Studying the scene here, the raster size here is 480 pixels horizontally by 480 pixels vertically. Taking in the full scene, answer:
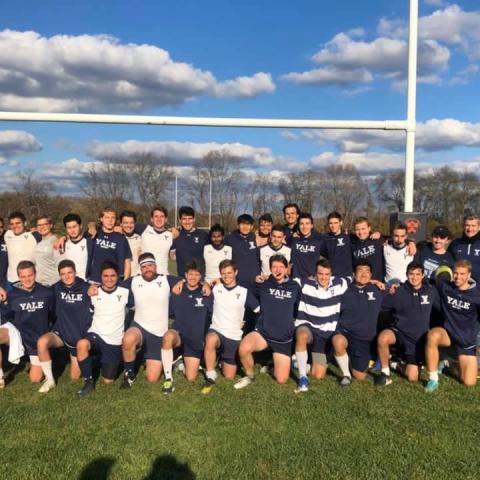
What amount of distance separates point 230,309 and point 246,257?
91 cm

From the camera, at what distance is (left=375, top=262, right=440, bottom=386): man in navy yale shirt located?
5008 mm

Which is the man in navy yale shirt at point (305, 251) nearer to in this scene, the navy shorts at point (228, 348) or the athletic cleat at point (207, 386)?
the navy shorts at point (228, 348)

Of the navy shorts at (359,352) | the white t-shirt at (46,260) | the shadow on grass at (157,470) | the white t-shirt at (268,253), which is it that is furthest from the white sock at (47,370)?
the navy shorts at (359,352)

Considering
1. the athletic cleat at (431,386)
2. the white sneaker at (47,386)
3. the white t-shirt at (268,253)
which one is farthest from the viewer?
the white t-shirt at (268,253)

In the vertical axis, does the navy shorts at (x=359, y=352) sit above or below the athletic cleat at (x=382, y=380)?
above

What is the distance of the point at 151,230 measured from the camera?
19.9 feet

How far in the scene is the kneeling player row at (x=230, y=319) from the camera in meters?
4.98

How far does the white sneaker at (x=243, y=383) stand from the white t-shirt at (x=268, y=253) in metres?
1.36

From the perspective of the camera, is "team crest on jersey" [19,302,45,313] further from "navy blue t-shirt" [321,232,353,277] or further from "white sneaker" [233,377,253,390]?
"navy blue t-shirt" [321,232,353,277]

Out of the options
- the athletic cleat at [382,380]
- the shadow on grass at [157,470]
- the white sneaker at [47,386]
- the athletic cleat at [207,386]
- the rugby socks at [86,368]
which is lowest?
the white sneaker at [47,386]

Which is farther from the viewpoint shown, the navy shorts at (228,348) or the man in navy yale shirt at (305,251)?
the man in navy yale shirt at (305,251)

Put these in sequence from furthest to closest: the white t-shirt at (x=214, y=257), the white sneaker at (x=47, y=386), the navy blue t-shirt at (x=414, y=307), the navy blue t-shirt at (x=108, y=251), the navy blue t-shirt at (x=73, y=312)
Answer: the white t-shirt at (x=214, y=257) → the navy blue t-shirt at (x=108, y=251) → the navy blue t-shirt at (x=73, y=312) → the navy blue t-shirt at (x=414, y=307) → the white sneaker at (x=47, y=386)

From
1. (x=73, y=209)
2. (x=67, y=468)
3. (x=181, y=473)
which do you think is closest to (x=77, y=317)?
(x=67, y=468)

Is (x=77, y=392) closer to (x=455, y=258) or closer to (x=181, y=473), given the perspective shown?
(x=181, y=473)
